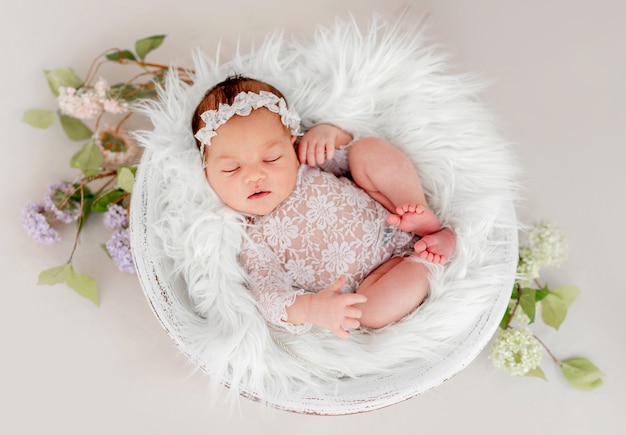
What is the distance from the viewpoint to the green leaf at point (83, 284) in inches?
57.4

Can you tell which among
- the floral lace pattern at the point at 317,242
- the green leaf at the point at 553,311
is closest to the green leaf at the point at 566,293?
the green leaf at the point at 553,311

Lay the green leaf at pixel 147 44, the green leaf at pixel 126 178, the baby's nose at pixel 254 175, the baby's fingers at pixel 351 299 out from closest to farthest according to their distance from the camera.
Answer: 1. the baby's fingers at pixel 351 299
2. the baby's nose at pixel 254 175
3. the green leaf at pixel 126 178
4. the green leaf at pixel 147 44

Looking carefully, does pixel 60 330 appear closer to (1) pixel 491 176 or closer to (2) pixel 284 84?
(2) pixel 284 84

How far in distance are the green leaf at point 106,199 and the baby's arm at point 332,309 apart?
2.05 feet

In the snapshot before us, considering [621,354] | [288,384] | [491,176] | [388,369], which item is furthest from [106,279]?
[621,354]

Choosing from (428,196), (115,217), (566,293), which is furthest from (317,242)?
(566,293)

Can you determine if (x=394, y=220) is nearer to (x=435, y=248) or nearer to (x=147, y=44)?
(x=435, y=248)

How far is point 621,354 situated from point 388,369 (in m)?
0.70

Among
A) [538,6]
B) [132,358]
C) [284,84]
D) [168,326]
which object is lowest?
[132,358]

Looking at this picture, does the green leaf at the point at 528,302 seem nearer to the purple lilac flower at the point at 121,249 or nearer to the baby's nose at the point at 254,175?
the baby's nose at the point at 254,175

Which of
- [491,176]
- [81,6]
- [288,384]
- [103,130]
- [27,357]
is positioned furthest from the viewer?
[81,6]

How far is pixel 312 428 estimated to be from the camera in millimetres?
Answer: 1439

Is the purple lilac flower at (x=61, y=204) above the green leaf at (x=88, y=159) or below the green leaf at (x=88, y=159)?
below

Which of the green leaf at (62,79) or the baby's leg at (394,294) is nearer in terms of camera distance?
the baby's leg at (394,294)
